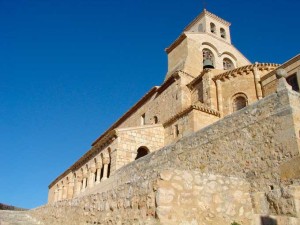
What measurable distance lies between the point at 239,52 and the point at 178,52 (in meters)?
8.35

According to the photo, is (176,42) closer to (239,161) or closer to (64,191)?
(64,191)

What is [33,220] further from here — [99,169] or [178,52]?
[178,52]

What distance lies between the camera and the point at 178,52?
27.1 m

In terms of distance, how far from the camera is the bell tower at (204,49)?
84.1 feet

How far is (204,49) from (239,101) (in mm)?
10069

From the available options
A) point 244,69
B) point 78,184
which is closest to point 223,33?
point 244,69

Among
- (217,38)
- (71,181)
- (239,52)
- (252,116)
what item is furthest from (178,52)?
(252,116)

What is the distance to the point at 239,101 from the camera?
19953mm

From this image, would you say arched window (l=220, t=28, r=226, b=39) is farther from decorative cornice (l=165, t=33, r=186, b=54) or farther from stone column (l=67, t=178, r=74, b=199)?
stone column (l=67, t=178, r=74, b=199)

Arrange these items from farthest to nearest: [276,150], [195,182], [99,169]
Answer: [99,169]
[276,150]
[195,182]

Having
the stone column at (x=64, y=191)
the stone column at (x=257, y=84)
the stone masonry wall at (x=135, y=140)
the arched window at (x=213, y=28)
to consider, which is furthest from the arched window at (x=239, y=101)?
the stone column at (x=64, y=191)

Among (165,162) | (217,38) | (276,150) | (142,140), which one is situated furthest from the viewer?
(217,38)

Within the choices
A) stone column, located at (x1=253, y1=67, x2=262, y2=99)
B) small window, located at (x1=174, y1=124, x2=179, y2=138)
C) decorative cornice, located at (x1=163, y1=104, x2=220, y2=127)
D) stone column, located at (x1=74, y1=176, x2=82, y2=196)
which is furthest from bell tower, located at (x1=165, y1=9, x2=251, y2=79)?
stone column, located at (x1=74, y1=176, x2=82, y2=196)

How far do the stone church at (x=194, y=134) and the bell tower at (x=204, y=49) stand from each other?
105 millimetres
